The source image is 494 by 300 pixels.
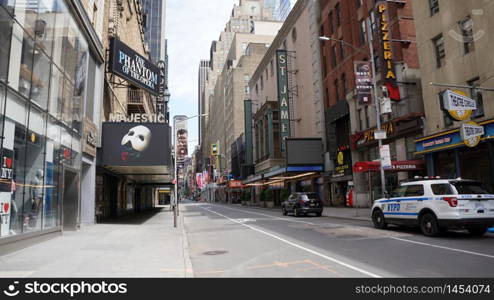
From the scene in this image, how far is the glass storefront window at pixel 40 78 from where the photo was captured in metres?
12.2

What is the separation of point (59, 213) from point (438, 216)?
46.4 feet

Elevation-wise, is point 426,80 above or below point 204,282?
above

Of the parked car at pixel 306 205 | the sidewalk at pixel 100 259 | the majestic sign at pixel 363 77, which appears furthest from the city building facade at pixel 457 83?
the sidewalk at pixel 100 259

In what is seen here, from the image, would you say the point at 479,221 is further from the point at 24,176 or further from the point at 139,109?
the point at 139,109

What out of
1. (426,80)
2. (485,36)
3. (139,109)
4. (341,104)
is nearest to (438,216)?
(485,36)

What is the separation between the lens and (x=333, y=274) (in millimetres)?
7156

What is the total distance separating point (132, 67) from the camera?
26.0 metres

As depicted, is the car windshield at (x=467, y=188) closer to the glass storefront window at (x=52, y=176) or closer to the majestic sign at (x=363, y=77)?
the glass storefront window at (x=52, y=176)

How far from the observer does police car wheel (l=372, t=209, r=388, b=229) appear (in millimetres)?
15484

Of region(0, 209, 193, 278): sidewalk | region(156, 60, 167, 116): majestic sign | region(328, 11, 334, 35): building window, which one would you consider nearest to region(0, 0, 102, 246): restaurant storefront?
region(0, 209, 193, 278): sidewalk

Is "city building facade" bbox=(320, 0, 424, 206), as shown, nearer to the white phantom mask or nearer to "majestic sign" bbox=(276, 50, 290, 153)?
"majestic sign" bbox=(276, 50, 290, 153)

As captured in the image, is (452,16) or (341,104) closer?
(452,16)

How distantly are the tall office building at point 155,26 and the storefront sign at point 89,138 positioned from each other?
13133 cm

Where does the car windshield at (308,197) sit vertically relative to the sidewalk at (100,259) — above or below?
above
